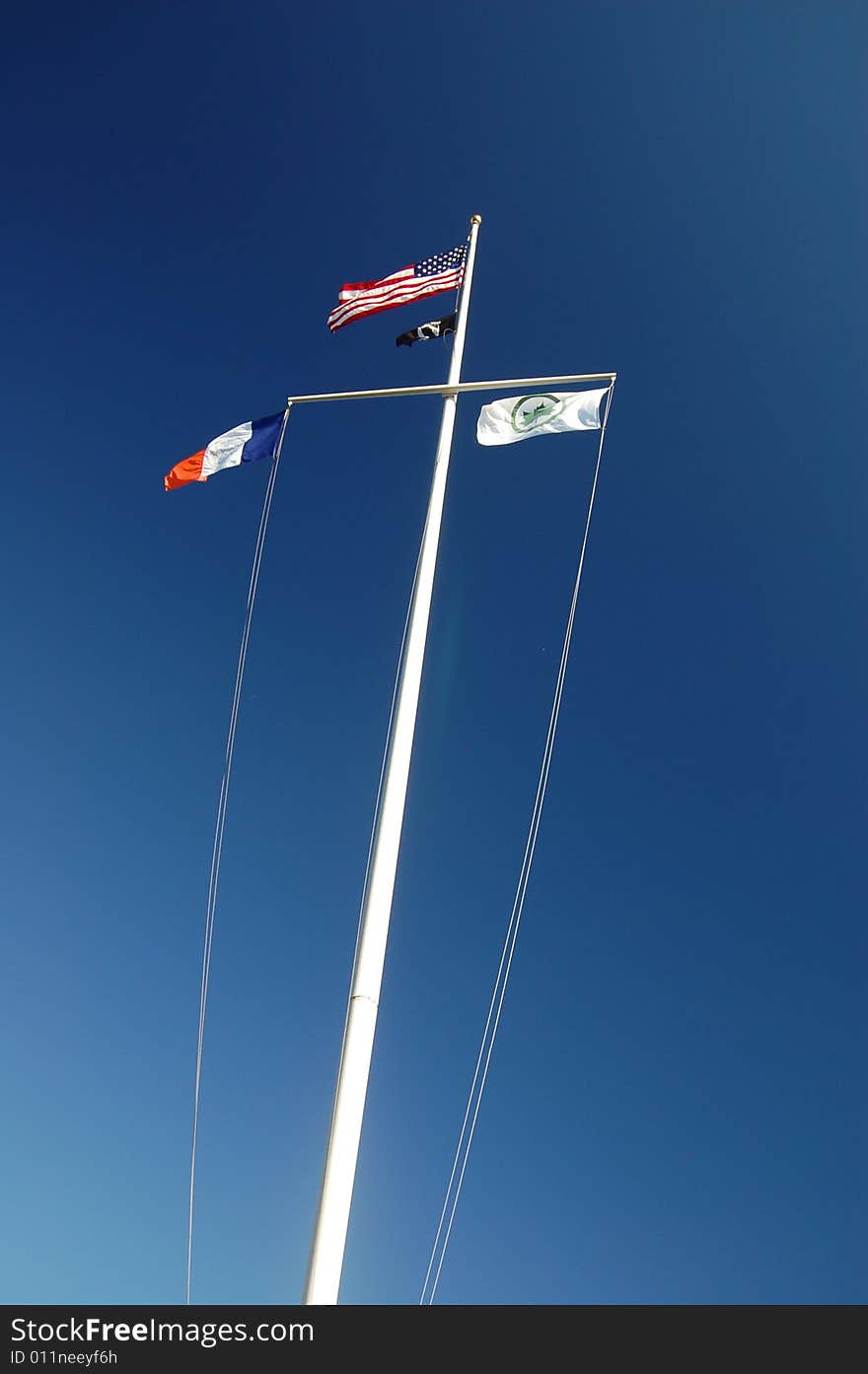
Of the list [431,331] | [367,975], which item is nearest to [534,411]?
[431,331]

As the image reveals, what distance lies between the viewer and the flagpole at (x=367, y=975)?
18.4 feet

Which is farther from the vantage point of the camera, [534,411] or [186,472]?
[186,472]

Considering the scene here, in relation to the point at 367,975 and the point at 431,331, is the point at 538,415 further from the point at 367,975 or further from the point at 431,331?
the point at 367,975

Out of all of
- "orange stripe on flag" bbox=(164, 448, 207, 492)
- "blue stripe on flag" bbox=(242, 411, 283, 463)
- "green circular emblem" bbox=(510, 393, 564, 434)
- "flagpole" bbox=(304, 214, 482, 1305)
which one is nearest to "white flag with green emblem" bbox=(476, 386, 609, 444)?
"green circular emblem" bbox=(510, 393, 564, 434)

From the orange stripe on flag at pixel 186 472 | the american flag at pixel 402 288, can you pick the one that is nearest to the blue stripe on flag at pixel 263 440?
the orange stripe on flag at pixel 186 472

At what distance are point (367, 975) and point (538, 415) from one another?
6602mm

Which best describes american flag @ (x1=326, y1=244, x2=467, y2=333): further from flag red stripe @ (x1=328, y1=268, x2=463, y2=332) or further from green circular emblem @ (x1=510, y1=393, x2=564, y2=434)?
green circular emblem @ (x1=510, y1=393, x2=564, y2=434)

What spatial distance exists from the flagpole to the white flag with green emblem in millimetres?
1429

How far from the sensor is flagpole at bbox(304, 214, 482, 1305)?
18.4ft

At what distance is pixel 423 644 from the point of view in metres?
8.08

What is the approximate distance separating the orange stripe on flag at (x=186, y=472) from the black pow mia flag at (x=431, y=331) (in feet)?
11.0

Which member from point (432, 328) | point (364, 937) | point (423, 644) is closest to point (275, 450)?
point (432, 328)

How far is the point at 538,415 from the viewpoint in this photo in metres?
10.0
